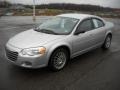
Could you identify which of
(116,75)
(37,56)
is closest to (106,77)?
(116,75)

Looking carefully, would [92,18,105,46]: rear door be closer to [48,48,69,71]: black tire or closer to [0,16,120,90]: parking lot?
[0,16,120,90]: parking lot

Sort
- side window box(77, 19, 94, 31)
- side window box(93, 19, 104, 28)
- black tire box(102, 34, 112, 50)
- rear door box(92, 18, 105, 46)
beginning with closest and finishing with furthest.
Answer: side window box(77, 19, 94, 31) → rear door box(92, 18, 105, 46) → side window box(93, 19, 104, 28) → black tire box(102, 34, 112, 50)

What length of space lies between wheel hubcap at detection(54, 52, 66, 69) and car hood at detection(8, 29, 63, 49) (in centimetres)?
49

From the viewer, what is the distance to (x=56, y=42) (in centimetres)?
567

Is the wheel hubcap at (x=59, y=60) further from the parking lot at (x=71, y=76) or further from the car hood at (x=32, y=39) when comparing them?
the car hood at (x=32, y=39)

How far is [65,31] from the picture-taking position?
20.5ft

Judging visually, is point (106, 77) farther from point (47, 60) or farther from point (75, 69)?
point (47, 60)

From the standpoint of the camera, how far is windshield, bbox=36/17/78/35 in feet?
20.5

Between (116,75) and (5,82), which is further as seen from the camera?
(116,75)

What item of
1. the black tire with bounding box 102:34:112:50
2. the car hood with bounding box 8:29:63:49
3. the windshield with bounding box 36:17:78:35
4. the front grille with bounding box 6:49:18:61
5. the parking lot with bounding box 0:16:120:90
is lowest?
the parking lot with bounding box 0:16:120:90

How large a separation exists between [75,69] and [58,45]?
93cm

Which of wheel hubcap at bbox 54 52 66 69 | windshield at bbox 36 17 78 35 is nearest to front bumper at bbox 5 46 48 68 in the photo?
wheel hubcap at bbox 54 52 66 69

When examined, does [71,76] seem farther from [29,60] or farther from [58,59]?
[29,60]

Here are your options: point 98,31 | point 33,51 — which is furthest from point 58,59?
point 98,31
